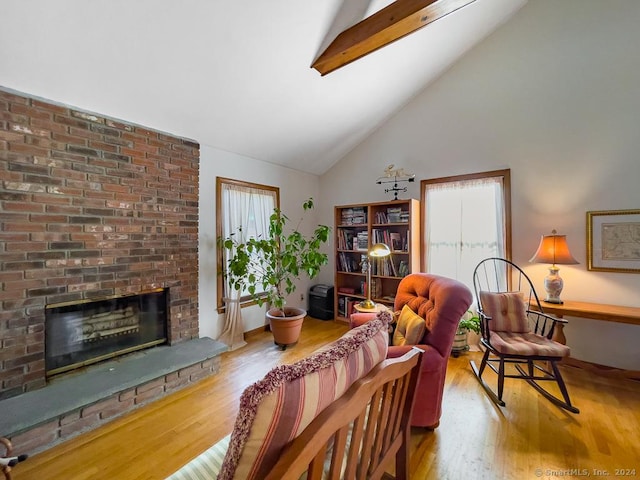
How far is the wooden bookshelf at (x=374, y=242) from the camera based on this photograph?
3490mm

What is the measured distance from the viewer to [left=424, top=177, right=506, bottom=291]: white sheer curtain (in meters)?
3.12

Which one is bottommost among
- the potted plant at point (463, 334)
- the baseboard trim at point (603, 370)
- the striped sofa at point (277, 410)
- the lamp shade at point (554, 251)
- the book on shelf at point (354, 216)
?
the baseboard trim at point (603, 370)

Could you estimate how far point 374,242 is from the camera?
372 centimetres

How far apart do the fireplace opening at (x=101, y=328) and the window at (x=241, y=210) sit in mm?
707

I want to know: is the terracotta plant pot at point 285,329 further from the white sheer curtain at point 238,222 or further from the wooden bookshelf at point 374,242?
the wooden bookshelf at point 374,242

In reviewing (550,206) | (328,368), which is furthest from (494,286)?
(328,368)

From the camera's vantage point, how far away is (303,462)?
0.61m

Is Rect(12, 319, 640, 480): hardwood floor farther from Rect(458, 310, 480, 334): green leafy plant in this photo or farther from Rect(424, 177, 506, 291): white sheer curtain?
Rect(424, 177, 506, 291): white sheer curtain

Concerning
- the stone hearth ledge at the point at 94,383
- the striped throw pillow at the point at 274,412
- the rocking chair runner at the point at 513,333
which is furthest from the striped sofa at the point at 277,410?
the rocking chair runner at the point at 513,333

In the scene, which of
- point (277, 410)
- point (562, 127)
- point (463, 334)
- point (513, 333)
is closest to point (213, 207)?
point (277, 410)

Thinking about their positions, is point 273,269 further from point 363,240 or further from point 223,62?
point 223,62

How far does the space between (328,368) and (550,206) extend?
319cm

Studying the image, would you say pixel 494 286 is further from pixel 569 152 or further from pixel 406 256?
pixel 569 152

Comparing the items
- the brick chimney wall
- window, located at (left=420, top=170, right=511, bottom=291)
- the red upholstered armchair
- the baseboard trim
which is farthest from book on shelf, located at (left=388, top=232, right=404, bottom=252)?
the brick chimney wall
